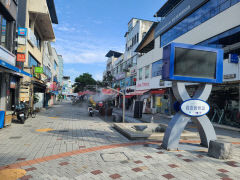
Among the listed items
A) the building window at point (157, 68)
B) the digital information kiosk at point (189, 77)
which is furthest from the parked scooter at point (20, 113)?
the building window at point (157, 68)

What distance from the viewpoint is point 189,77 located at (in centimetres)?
668

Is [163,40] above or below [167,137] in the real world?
above

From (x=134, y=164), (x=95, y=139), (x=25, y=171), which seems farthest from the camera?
(x=95, y=139)

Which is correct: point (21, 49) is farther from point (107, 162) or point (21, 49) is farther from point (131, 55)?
point (131, 55)

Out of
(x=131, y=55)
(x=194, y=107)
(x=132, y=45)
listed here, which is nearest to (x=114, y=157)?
(x=194, y=107)

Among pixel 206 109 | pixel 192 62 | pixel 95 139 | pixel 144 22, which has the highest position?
pixel 144 22

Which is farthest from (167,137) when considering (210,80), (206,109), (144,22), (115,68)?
(115,68)

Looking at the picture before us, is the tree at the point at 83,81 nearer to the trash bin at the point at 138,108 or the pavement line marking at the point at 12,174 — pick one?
the trash bin at the point at 138,108

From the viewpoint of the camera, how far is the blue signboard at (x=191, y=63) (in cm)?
649

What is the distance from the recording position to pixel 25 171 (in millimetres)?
4602

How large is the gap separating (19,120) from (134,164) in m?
10.3

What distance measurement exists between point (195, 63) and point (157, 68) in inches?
687

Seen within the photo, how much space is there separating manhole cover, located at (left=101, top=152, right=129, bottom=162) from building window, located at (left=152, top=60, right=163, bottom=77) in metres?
18.3

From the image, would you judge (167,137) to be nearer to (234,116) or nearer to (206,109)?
(206,109)
